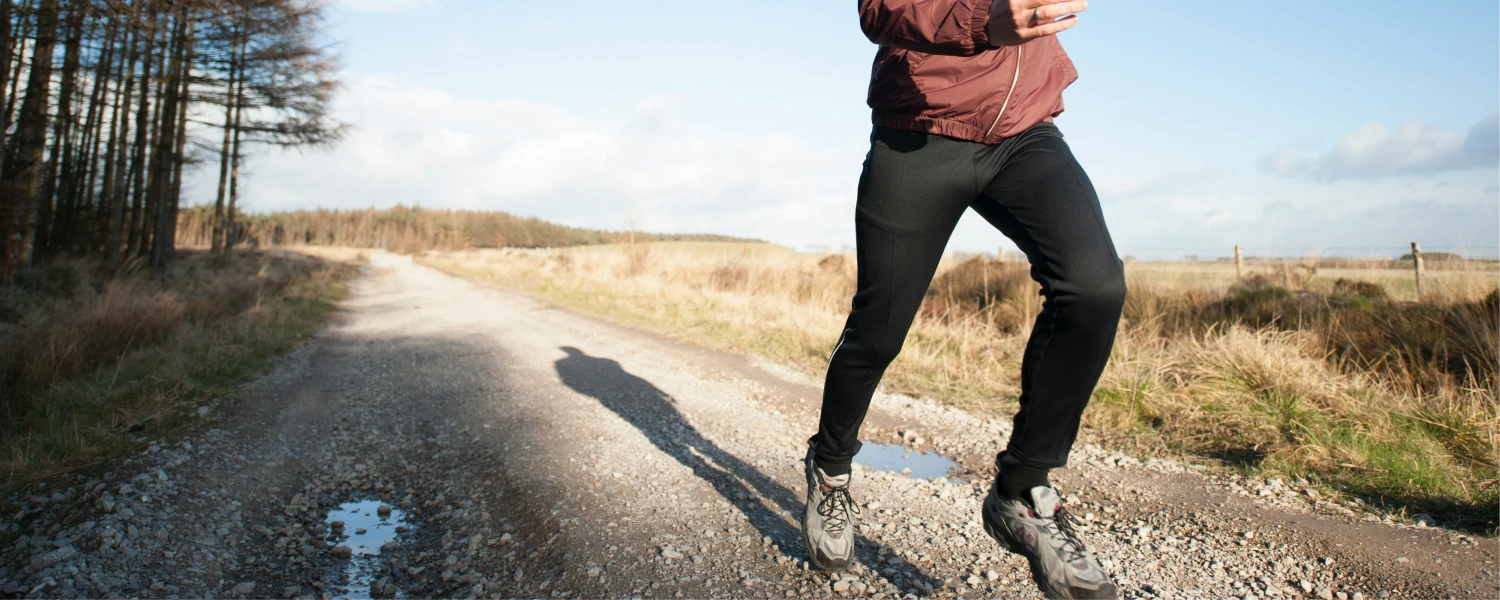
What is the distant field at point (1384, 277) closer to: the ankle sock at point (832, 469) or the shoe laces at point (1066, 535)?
the shoe laces at point (1066, 535)

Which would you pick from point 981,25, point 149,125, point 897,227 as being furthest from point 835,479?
point 149,125

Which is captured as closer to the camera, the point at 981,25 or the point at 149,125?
the point at 981,25

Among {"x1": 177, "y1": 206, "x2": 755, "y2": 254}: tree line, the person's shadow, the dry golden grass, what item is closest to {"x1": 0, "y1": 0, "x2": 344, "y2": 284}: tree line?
the dry golden grass

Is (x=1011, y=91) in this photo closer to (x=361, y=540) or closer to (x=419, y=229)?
(x=361, y=540)

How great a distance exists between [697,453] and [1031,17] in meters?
2.39

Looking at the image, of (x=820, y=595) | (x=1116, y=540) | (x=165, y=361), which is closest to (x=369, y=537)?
→ (x=820, y=595)

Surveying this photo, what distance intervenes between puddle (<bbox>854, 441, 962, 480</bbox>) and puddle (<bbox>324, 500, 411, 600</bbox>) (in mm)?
1838

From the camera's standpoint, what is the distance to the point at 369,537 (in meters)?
2.51

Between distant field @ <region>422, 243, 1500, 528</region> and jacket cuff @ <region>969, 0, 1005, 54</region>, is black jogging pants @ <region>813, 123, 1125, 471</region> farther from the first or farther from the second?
distant field @ <region>422, 243, 1500, 528</region>

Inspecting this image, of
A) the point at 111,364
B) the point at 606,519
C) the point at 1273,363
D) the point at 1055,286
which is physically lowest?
the point at 111,364

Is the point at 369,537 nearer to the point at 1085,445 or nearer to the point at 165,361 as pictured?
the point at 1085,445

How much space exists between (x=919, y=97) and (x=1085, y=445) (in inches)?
97.4

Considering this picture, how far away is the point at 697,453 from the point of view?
11.0 feet

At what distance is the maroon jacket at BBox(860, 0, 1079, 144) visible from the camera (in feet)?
5.30
